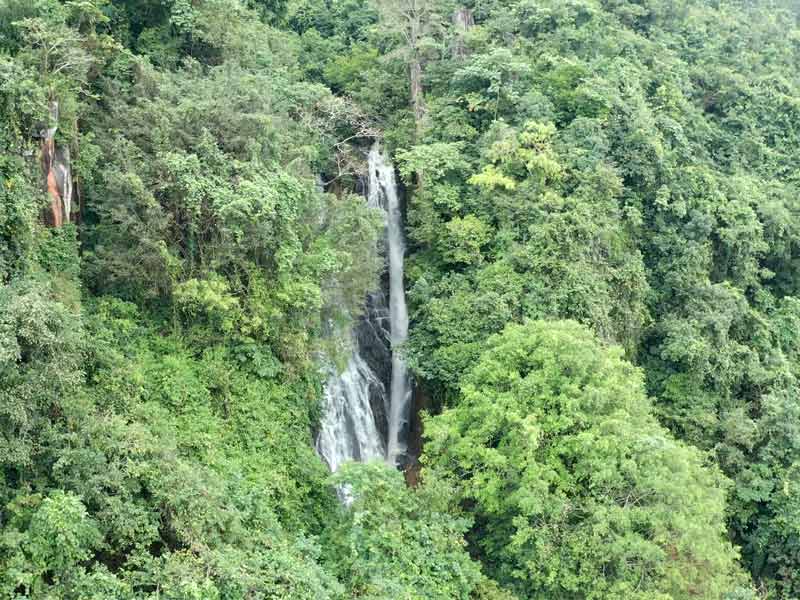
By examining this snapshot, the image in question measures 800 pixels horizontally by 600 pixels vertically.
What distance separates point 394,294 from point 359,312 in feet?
9.15

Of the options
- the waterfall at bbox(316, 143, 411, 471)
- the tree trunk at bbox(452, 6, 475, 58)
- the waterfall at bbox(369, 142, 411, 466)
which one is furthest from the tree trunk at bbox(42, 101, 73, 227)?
the tree trunk at bbox(452, 6, 475, 58)

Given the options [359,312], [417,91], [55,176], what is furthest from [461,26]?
[55,176]

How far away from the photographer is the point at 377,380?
17797 mm

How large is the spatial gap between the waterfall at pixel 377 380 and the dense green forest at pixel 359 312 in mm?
565

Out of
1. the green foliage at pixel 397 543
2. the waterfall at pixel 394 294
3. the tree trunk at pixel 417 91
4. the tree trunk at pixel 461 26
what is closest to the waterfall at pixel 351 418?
the waterfall at pixel 394 294

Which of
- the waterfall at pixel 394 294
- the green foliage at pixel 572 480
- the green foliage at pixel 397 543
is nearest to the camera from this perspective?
the green foliage at pixel 397 543

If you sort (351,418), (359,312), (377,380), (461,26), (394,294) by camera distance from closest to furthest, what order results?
(359,312), (351,418), (377,380), (394,294), (461,26)

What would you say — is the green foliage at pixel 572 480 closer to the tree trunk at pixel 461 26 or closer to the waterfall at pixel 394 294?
the waterfall at pixel 394 294

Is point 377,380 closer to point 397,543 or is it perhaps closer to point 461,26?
point 397,543

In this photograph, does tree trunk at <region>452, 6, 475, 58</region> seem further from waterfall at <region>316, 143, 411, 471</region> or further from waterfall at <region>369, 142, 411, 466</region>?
waterfall at <region>316, 143, 411, 471</region>

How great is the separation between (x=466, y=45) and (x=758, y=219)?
31.9 ft

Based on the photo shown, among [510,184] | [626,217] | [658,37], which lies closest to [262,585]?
[510,184]

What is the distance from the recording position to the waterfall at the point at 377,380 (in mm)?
16391

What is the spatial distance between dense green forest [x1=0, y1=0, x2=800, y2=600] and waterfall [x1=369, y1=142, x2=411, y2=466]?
0.46 meters
